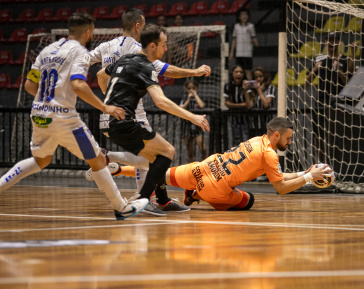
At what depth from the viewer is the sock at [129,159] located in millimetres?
6445

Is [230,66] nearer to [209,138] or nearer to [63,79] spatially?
[209,138]

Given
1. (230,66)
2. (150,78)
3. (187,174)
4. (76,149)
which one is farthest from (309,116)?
(76,149)

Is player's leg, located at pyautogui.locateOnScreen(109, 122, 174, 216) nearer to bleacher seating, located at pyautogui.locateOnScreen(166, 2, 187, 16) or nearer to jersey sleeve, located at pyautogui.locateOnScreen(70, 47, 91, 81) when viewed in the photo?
jersey sleeve, located at pyautogui.locateOnScreen(70, 47, 91, 81)

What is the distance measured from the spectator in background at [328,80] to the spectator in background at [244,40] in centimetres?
305

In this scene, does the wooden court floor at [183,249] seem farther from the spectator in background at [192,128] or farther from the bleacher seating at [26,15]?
the bleacher seating at [26,15]

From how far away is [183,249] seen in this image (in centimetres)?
361

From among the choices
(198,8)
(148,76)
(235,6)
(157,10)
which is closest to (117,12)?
(157,10)

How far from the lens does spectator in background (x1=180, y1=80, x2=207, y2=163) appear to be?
1209cm

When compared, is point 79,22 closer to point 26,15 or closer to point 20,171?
point 20,171

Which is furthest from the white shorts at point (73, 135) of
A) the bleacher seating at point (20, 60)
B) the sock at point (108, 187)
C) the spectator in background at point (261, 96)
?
the bleacher seating at point (20, 60)

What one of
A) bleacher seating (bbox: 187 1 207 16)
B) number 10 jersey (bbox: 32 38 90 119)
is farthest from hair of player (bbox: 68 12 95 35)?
bleacher seating (bbox: 187 1 207 16)

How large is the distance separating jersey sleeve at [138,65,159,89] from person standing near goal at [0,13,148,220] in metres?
0.55

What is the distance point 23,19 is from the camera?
18156 mm

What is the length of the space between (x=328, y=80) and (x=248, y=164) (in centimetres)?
445
